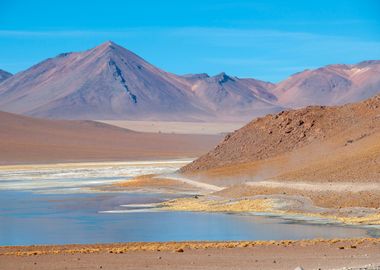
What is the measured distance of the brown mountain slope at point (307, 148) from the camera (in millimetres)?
41281

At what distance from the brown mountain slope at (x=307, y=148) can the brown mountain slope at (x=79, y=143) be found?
A: 162ft

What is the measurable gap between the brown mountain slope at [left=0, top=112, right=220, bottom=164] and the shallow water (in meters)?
61.8

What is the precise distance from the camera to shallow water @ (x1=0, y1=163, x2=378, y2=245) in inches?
1114

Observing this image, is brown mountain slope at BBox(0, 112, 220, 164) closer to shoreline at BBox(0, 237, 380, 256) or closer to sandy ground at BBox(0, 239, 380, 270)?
shoreline at BBox(0, 237, 380, 256)

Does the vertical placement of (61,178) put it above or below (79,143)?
below

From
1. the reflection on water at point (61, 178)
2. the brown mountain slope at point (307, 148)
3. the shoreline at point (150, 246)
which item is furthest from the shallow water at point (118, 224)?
the reflection on water at point (61, 178)

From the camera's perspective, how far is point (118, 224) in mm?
32750

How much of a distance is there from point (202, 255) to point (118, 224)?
35.3ft

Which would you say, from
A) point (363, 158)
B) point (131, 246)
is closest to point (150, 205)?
point (363, 158)

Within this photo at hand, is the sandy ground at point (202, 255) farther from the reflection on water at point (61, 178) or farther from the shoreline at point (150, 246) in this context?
the reflection on water at point (61, 178)

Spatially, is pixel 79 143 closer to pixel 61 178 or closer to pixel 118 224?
pixel 61 178

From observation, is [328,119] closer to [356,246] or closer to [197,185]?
[197,185]

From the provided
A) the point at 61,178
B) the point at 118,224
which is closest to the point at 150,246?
the point at 118,224

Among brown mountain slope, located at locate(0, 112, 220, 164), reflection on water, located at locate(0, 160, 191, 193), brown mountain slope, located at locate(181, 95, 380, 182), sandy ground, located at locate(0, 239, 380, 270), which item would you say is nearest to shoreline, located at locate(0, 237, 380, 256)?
sandy ground, located at locate(0, 239, 380, 270)
